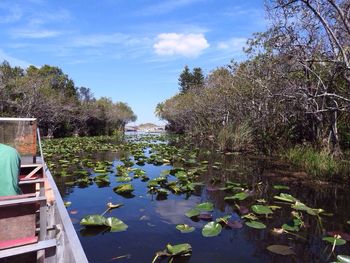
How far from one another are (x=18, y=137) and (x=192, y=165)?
8.11 meters

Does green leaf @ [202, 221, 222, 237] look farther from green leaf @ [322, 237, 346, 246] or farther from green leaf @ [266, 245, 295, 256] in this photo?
green leaf @ [322, 237, 346, 246]

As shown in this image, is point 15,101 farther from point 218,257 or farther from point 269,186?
point 218,257

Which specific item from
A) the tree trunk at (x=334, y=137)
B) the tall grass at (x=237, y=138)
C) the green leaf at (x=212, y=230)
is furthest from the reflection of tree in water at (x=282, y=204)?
the tall grass at (x=237, y=138)

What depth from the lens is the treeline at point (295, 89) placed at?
9898mm

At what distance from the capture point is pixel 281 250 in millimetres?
4789

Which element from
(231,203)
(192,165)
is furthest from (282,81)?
(231,203)

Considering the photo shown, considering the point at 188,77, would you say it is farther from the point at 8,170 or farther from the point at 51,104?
the point at 8,170

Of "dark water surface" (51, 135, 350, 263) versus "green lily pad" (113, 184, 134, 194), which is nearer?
"dark water surface" (51, 135, 350, 263)

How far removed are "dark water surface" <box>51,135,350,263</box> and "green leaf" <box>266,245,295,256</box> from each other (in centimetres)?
7

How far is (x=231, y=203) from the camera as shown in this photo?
7.42 m

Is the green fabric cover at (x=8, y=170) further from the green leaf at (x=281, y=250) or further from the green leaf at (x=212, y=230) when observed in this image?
the green leaf at (x=281, y=250)

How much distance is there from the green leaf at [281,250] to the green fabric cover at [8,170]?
348 cm

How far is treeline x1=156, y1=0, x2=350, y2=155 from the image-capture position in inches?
390

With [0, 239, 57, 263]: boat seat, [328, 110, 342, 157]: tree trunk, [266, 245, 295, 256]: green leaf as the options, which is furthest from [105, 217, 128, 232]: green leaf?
[328, 110, 342, 157]: tree trunk
